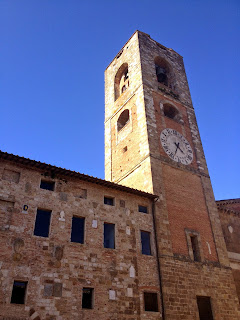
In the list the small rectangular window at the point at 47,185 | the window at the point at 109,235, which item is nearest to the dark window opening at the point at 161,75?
the window at the point at 109,235

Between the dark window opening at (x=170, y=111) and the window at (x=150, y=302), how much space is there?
43.0 feet

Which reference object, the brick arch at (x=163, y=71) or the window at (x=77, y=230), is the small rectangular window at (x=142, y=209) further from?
the brick arch at (x=163, y=71)

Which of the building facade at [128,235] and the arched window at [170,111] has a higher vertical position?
the arched window at [170,111]

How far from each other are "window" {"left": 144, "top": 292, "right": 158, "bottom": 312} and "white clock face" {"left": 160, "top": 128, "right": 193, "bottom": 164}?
832cm

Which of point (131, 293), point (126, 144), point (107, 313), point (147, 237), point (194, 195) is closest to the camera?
point (107, 313)

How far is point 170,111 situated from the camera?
74.3 feet

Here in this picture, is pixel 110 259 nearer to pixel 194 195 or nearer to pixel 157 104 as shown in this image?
pixel 194 195

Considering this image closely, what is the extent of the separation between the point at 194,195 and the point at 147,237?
4816mm

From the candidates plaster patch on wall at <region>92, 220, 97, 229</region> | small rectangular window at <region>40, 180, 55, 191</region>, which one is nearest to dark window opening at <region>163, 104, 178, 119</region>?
plaster patch on wall at <region>92, 220, 97, 229</region>

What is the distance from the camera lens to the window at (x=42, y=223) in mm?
11977

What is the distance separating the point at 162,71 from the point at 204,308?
17780 mm

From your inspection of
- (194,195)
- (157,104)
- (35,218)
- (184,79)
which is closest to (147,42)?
(184,79)

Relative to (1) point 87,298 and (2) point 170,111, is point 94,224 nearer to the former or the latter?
(1) point 87,298

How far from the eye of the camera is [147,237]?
48.2 ft
